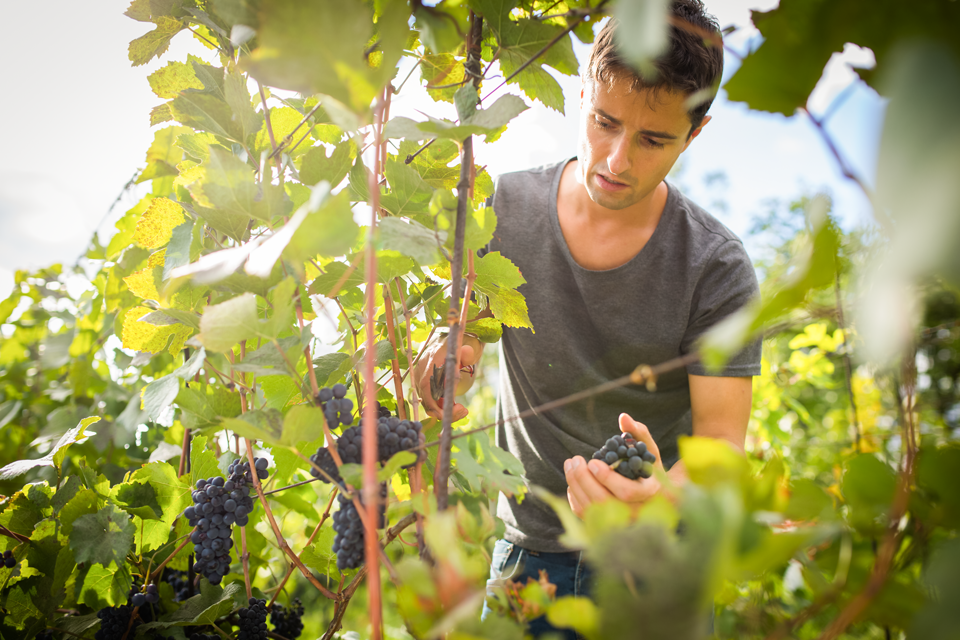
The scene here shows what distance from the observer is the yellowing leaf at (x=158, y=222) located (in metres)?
0.76

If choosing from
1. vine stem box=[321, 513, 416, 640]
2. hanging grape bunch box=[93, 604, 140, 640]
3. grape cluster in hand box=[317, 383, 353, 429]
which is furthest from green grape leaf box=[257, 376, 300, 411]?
hanging grape bunch box=[93, 604, 140, 640]

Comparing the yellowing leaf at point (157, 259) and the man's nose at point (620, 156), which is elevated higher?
the man's nose at point (620, 156)

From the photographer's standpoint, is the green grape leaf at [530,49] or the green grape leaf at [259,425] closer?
the green grape leaf at [259,425]

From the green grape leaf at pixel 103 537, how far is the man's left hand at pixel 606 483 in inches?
26.2

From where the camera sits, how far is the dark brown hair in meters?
1.25

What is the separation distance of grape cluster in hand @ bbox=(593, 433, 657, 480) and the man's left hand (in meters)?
0.01

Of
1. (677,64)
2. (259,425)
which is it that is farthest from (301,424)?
(677,64)

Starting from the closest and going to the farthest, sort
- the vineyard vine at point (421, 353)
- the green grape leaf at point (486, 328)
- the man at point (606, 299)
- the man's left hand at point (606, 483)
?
the vineyard vine at point (421, 353) < the man's left hand at point (606, 483) < the green grape leaf at point (486, 328) < the man at point (606, 299)

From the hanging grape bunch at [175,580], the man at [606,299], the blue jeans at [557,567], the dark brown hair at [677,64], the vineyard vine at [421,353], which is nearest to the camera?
the vineyard vine at [421,353]

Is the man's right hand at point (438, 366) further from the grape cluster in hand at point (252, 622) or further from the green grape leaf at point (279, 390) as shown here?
the grape cluster in hand at point (252, 622)

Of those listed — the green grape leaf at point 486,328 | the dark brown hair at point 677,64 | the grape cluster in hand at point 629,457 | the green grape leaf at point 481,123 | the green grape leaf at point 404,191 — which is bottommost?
the grape cluster in hand at point 629,457

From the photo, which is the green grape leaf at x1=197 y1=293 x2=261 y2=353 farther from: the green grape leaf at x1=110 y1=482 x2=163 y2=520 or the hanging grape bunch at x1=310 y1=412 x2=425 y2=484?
the green grape leaf at x1=110 y1=482 x2=163 y2=520

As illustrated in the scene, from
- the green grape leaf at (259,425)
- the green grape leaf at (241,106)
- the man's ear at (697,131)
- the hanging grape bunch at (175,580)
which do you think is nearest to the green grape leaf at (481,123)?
the green grape leaf at (241,106)

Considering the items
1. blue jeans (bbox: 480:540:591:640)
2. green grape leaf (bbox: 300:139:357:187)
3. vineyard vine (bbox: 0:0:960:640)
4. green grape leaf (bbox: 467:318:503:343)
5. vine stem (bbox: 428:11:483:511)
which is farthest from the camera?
blue jeans (bbox: 480:540:591:640)
